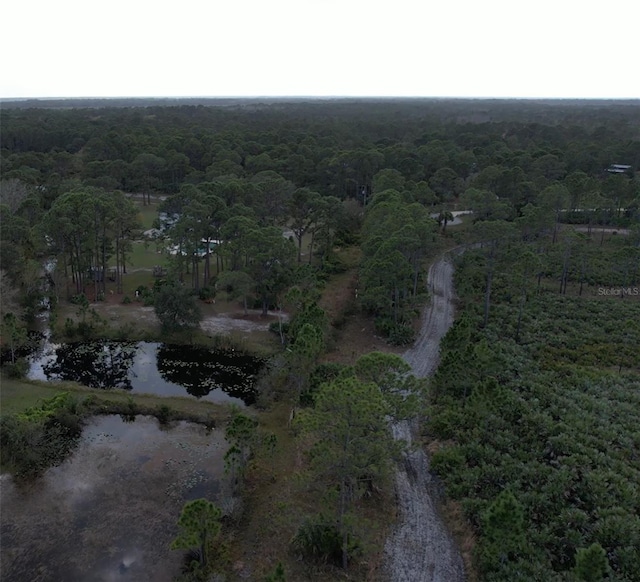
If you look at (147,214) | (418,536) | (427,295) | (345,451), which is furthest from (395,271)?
(147,214)

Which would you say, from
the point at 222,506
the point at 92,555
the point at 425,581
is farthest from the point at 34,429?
the point at 425,581

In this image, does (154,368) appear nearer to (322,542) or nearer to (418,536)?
(322,542)

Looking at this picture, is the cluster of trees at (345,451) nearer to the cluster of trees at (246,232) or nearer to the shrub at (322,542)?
the shrub at (322,542)

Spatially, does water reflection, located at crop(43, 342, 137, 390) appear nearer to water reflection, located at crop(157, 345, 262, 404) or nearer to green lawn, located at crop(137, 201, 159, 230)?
water reflection, located at crop(157, 345, 262, 404)

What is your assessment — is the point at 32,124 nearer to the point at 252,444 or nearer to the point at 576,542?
the point at 252,444

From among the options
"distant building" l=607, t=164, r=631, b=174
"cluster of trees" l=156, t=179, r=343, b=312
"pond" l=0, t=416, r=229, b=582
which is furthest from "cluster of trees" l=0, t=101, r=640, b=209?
"pond" l=0, t=416, r=229, b=582

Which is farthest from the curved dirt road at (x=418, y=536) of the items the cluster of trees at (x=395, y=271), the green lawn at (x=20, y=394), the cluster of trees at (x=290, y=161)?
the cluster of trees at (x=290, y=161)
